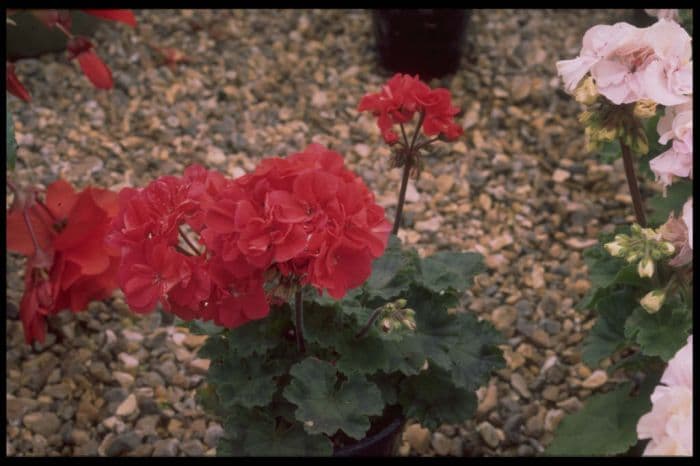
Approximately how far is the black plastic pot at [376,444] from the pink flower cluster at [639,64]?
748 mm

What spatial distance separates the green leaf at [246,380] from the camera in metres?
1.46

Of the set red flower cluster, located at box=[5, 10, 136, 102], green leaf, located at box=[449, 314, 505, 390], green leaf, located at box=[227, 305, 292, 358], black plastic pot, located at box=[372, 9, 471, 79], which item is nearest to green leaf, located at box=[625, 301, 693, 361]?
green leaf, located at box=[449, 314, 505, 390]

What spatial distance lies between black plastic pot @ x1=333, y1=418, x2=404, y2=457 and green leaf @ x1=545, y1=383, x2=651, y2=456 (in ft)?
1.18

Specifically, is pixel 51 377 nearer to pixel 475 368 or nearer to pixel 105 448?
pixel 105 448

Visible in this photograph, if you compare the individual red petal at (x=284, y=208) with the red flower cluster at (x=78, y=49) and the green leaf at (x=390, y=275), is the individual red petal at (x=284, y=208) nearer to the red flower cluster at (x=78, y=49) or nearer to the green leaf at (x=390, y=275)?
the green leaf at (x=390, y=275)

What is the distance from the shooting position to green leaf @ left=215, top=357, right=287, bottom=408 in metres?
1.46

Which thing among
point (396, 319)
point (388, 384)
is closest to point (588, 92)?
point (396, 319)

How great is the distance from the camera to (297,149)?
2.68m

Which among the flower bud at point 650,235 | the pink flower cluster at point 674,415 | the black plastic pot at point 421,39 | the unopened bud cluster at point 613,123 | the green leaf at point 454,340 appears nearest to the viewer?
the pink flower cluster at point 674,415

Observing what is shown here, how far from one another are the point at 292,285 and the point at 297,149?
1.50 metres

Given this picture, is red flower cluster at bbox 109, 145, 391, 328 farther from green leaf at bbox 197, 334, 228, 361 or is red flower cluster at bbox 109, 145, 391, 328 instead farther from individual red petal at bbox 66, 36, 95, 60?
individual red petal at bbox 66, 36, 95, 60

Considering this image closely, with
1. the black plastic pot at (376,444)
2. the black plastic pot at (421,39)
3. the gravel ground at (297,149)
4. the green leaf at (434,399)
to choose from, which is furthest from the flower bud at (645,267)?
the black plastic pot at (421,39)

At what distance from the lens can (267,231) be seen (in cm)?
115
